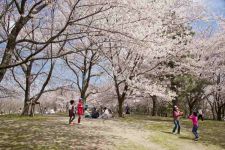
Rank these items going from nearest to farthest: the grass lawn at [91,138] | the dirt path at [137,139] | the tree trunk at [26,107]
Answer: the grass lawn at [91,138]
the dirt path at [137,139]
the tree trunk at [26,107]

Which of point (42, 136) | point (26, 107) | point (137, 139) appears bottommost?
point (137, 139)

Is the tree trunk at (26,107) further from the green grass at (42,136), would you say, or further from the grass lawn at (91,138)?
the green grass at (42,136)

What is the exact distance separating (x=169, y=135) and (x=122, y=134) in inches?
143

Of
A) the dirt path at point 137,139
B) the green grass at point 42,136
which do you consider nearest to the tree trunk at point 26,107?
the dirt path at point 137,139

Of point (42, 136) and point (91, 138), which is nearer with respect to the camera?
point (42, 136)

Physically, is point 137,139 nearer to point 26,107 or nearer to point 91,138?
point 91,138

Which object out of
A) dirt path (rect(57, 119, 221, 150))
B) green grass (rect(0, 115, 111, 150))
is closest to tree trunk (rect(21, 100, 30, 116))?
dirt path (rect(57, 119, 221, 150))

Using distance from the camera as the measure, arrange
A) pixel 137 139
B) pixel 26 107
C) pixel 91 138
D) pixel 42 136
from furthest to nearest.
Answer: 1. pixel 26 107
2. pixel 137 139
3. pixel 91 138
4. pixel 42 136

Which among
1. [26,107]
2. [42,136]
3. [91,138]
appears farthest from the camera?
[26,107]

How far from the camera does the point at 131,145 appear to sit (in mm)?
17641

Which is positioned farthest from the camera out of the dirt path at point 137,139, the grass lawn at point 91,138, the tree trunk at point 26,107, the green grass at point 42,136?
the tree trunk at point 26,107

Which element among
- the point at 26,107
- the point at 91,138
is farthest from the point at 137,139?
the point at 26,107

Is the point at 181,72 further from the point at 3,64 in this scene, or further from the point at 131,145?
the point at 3,64

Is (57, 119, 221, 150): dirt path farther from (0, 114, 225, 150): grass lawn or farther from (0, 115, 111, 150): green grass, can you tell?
(0, 115, 111, 150): green grass
